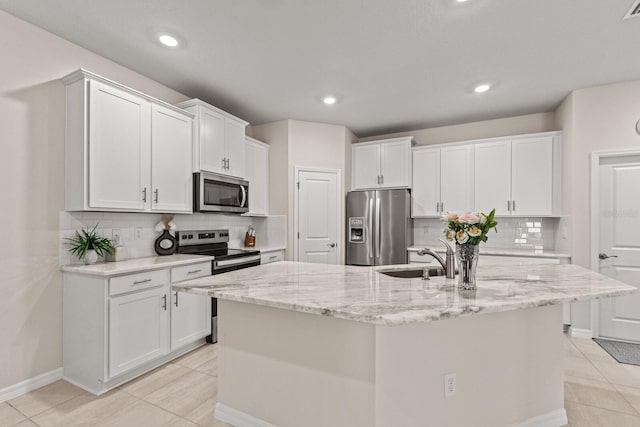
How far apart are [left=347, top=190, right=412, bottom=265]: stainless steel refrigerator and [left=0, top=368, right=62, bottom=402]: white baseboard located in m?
3.37

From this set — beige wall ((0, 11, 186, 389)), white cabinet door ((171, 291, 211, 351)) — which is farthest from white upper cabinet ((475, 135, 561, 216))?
beige wall ((0, 11, 186, 389))

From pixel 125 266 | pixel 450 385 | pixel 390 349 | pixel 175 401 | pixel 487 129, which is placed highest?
pixel 487 129

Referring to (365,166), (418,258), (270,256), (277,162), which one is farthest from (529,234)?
(277,162)

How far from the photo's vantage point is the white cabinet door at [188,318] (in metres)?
2.72

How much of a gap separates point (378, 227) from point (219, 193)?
7.25 ft

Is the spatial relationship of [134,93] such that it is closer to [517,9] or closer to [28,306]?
[28,306]

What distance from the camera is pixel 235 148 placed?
149 inches

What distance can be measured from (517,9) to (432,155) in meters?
2.42

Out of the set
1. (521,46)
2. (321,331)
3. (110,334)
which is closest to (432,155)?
(521,46)

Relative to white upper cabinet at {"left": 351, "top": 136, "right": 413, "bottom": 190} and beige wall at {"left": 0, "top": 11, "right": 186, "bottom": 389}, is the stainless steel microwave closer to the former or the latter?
beige wall at {"left": 0, "top": 11, "right": 186, "bottom": 389}

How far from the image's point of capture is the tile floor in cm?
194

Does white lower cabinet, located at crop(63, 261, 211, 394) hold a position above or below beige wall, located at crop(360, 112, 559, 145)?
below

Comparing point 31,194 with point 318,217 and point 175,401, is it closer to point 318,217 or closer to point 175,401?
point 175,401

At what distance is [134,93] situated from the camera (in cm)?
266
